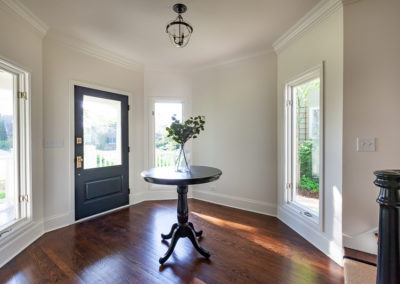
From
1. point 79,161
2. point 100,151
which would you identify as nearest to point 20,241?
point 79,161

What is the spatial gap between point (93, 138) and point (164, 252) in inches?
83.0

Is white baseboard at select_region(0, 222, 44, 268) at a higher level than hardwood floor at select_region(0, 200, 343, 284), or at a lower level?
higher

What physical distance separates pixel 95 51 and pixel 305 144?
3.45m

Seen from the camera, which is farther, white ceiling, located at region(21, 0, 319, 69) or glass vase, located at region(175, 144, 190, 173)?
glass vase, located at region(175, 144, 190, 173)

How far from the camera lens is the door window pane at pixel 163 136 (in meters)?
4.00

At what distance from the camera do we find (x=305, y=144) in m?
2.66

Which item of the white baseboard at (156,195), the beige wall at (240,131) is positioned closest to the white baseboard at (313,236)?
the beige wall at (240,131)

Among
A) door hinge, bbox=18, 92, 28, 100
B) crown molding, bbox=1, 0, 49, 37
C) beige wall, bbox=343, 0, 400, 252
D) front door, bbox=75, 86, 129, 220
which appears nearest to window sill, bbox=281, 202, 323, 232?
beige wall, bbox=343, 0, 400, 252

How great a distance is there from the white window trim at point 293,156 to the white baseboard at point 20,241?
3.35 meters

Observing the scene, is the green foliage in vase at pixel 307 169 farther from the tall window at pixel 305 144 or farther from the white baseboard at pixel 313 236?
the white baseboard at pixel 313 236

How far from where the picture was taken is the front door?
9.86ft

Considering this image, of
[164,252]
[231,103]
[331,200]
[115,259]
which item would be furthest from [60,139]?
[331,200]

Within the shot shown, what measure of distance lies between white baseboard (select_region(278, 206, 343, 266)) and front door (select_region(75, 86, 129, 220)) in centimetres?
275

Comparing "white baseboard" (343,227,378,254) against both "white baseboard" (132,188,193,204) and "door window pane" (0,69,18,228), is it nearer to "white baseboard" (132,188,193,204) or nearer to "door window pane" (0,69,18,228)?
"white baseboard" (132,188,193,204)
